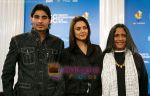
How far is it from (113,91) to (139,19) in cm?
192

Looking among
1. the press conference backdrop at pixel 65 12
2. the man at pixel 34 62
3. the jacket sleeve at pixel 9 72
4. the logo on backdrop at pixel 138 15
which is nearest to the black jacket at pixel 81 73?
the man at pixel 34 62

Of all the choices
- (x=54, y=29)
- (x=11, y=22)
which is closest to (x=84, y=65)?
(x=54, y=29)

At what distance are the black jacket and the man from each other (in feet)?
0.67

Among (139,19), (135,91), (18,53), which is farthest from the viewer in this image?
(139,19)

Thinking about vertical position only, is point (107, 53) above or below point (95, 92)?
above

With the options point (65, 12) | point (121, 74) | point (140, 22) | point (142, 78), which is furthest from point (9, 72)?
point (140, 22)

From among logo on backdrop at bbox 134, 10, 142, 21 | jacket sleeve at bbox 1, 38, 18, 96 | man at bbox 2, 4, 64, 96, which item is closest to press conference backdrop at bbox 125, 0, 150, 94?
logo on backdrop at bbox 134, 10, 142, 21

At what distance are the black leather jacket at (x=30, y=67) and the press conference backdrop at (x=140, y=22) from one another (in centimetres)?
208

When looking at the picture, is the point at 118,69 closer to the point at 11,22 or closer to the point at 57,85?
the point at 57,85

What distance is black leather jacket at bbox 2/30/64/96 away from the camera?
2.39 m

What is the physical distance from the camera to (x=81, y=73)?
2689 millimetres

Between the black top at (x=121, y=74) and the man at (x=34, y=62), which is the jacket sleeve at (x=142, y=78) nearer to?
the black top at (x=121, y=74)

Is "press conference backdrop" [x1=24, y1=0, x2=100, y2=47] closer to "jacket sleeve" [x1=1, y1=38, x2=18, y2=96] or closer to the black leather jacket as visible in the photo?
the black leather jacket

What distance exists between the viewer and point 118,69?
106 inches
